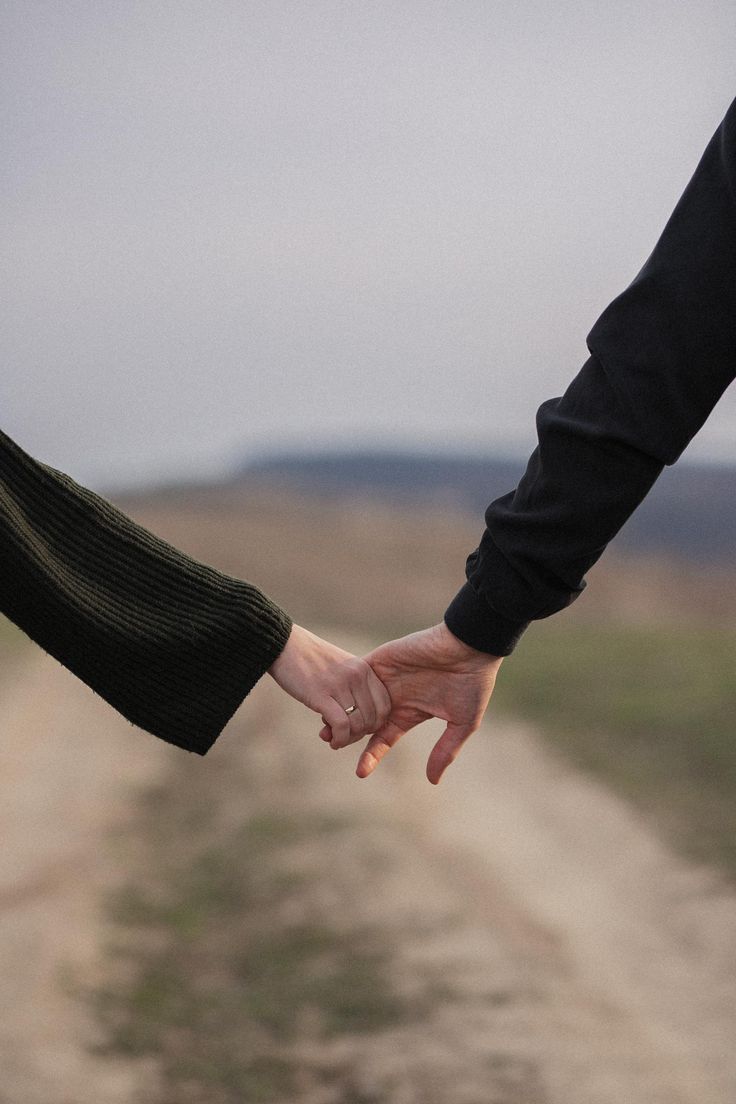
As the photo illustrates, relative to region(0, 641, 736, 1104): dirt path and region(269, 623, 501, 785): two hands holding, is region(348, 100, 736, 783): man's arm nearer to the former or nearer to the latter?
region(269, 623, 501, 785): two hands holding

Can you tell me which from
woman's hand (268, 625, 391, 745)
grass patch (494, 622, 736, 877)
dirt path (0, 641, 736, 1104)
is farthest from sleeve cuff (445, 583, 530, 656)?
grass patch (494, 622, 736, 877)

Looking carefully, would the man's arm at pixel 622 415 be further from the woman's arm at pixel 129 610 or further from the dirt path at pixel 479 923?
the dirt path at pixel 479 923

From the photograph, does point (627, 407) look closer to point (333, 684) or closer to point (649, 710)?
point (333, 684)

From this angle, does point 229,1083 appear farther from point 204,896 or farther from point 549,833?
point 549,833

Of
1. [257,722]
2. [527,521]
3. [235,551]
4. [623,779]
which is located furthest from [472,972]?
[235,551]

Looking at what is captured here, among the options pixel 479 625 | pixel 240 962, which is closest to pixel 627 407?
pixel 479 625

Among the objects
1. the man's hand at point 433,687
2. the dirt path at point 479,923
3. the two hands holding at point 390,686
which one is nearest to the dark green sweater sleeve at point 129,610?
the two hands holding at point 390,686

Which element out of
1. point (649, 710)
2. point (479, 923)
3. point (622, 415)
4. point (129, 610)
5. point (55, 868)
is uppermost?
point (622, 415)

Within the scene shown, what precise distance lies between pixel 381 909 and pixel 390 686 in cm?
116

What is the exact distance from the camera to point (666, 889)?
9.31ft

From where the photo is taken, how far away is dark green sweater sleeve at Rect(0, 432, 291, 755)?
59.0 inches

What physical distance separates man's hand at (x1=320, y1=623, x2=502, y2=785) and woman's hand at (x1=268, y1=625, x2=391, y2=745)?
2 cm

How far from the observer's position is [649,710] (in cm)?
405

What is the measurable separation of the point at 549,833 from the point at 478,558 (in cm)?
192
